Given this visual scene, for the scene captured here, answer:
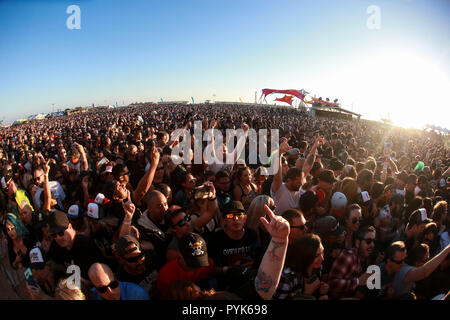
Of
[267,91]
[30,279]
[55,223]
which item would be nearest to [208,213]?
[55,223]

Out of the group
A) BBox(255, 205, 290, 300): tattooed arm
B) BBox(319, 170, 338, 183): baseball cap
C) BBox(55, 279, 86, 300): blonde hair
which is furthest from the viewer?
BBox(319, 170, 338, 183): baseball cap

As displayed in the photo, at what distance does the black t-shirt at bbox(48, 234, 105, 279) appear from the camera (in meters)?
2.27

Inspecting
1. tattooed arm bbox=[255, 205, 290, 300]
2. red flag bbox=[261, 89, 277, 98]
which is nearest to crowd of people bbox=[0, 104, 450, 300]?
tattooed arm bbox=[255, 205, 290, 300]

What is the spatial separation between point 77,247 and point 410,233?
410cm

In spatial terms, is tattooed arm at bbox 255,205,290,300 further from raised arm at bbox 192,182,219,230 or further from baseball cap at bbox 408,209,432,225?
baseball cap at bbox 408,209,432,225

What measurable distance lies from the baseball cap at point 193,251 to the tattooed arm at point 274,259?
0.52 metres

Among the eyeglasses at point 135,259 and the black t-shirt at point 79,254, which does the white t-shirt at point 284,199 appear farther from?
the black t-shirt at point 79,254

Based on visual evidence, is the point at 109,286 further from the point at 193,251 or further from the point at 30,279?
the point at 30,279

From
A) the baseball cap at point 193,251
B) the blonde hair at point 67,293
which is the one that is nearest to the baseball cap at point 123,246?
the blonde hair at point 67,293

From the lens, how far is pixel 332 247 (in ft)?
8.64

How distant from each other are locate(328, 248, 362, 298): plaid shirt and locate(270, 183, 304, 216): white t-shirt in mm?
1065

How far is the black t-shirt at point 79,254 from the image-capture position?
2273 millimetres

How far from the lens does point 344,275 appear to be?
215 centimetres
